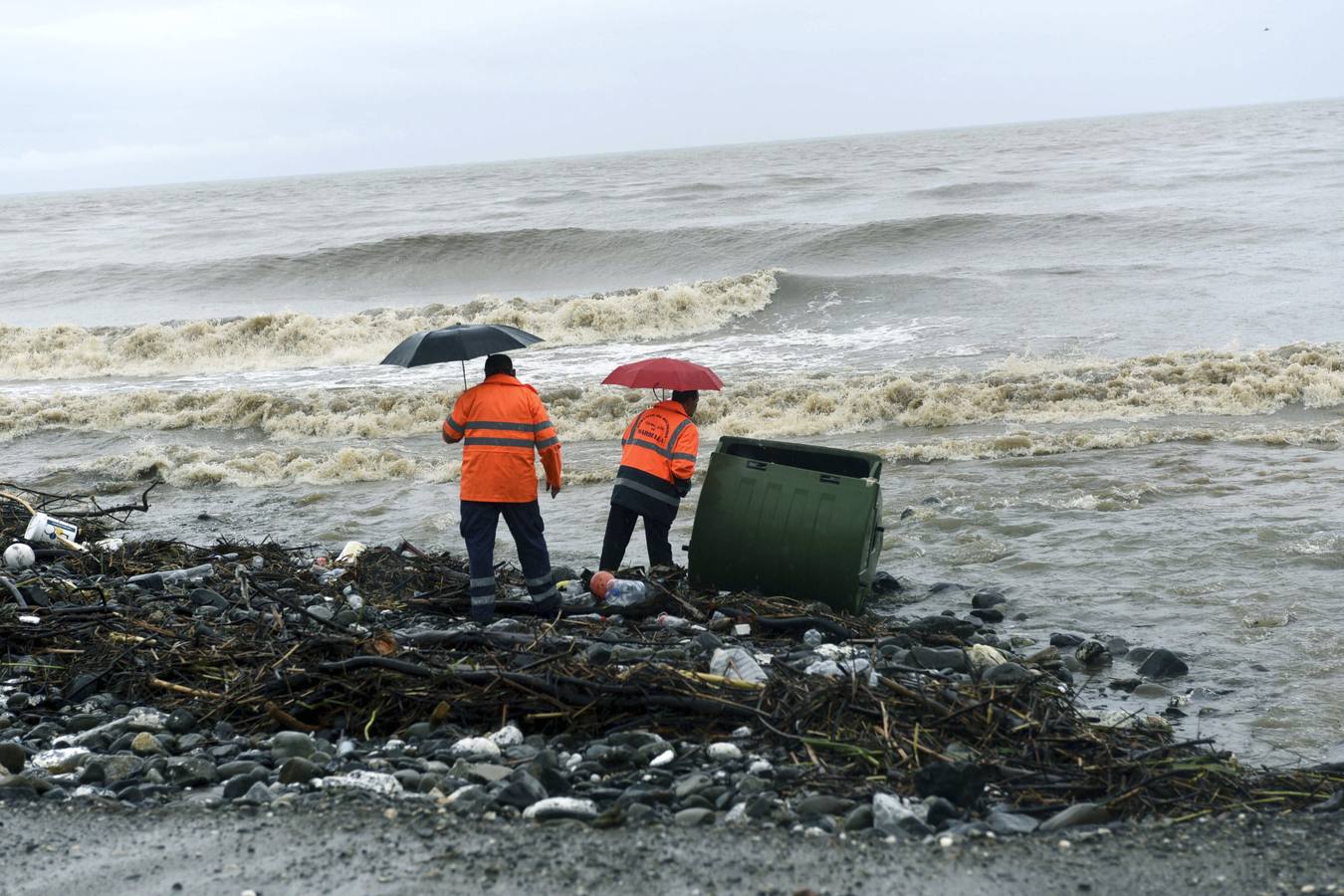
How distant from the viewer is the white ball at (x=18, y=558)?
727 cm

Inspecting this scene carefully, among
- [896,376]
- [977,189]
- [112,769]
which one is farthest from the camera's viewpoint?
[977,189]

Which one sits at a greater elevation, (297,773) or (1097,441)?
(297,773)

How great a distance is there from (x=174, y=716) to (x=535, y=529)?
2417 millimetres

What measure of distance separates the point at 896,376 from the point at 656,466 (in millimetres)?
9212

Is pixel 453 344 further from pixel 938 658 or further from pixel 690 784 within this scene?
pixel 690 784

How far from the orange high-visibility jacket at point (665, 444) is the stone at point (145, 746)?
3384 millimetres

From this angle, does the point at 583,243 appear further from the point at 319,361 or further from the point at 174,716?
the point at 174,716

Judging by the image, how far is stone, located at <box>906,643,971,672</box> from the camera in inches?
223

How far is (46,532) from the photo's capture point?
801 cm

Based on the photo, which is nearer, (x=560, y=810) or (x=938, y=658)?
(x=560, y=810)

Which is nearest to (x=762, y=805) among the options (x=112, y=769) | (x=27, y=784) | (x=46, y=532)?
(x=112, y=769)

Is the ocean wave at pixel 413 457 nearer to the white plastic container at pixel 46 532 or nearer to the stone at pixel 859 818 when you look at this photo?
the white plastic container at pixel 46 532

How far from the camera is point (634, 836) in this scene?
147 inches

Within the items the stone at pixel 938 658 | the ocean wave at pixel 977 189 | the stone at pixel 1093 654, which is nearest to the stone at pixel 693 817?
the stone at pixel 938 658
